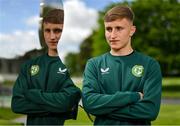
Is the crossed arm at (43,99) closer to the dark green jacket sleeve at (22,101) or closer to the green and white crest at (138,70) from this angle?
the dark green jacket sleeve at (22,101)

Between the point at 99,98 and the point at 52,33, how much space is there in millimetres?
838

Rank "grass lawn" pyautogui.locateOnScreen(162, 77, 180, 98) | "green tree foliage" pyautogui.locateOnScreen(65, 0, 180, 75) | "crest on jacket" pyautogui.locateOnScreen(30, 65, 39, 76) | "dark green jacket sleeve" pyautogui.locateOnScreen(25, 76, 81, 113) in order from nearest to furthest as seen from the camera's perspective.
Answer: "dark green jacket sleeve" pyautogui.locateOnScreen(25, 76, 81, 113) → "crest on jacket" pyautogui.locateOnScreen(30, 65, 39, 76) → "green tree foliage" pyautogui.locateOnScreen(65, 0, 180, 75) → "grass lawn" pyautogui.locateOnScreen(162, 77, 180, 98)

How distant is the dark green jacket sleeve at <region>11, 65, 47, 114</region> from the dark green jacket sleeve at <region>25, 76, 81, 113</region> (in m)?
0.04

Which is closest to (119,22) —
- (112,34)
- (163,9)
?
(112,34)

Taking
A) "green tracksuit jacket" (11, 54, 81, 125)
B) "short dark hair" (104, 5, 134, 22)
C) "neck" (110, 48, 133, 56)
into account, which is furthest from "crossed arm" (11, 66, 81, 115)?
"short dark hair" (104, 5, 134, 22)

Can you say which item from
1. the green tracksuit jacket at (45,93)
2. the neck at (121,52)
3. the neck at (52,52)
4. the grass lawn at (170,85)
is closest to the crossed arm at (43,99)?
the green tracksuit jacket at (45,93)

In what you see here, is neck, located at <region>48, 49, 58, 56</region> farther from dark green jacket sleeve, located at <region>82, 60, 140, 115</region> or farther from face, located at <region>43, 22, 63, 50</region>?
dark green jacket sleeve, located at <region>82, 60, 140, 115</region>

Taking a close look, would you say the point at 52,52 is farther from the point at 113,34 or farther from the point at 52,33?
the point at 113,34

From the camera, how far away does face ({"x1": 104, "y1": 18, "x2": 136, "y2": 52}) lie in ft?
11.5

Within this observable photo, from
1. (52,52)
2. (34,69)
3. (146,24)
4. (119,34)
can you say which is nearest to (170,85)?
(146,24)

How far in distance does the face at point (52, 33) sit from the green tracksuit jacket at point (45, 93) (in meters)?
0.11

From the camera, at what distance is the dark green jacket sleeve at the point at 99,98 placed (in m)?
3.33

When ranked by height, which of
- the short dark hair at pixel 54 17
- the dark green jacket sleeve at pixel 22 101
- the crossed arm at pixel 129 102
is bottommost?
the dark green jacket sleeve at pixel 22 101

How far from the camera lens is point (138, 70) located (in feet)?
11.3
